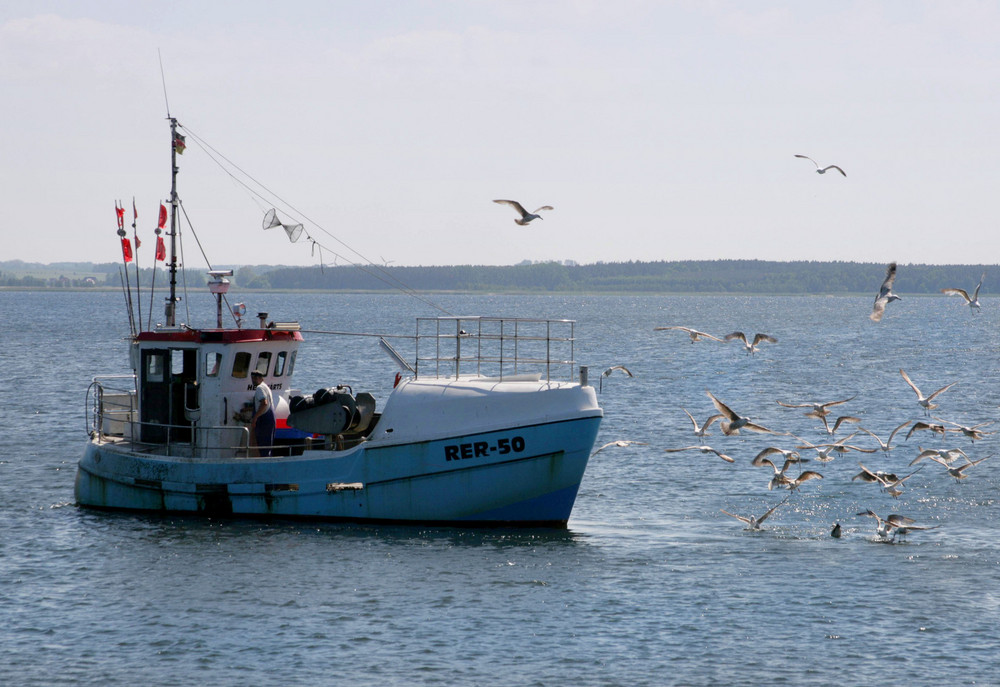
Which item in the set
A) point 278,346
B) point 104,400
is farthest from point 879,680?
point 104,400

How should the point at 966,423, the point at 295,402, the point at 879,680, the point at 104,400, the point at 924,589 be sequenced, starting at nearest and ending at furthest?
the point at 879,680 → the point at 924,589 → the point at 295,402 → the point at 104,400 → the point at 966,423

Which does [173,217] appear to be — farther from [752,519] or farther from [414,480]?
[752,519]

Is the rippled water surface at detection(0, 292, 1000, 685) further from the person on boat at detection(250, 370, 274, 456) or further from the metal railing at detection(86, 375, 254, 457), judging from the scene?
the person on boat at detection(250, 370, 274, 456)

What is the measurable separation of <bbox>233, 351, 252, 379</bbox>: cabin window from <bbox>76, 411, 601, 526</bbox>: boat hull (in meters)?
1.97

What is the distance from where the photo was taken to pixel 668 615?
1756cm

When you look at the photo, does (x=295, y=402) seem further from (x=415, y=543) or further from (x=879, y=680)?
(x=879, y=680)

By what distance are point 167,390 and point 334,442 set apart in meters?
4.04

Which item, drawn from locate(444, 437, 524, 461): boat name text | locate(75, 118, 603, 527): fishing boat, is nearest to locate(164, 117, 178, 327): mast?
locate(75, 118, 603, 527): fishing boat

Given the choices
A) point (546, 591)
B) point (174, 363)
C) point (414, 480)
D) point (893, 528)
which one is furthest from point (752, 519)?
point (174, 363)

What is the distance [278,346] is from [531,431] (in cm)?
616

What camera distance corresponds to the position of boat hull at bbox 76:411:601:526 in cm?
2153

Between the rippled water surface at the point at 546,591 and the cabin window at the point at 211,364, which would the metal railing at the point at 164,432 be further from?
the rippled water surface at the point at 546,591

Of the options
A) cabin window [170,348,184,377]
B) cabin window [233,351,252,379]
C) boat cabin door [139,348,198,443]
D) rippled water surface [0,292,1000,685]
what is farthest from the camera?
cabin window [170,348,184,377]

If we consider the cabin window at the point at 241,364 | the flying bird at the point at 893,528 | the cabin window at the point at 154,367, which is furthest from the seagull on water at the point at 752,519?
the cabin window at the point at 154,367
